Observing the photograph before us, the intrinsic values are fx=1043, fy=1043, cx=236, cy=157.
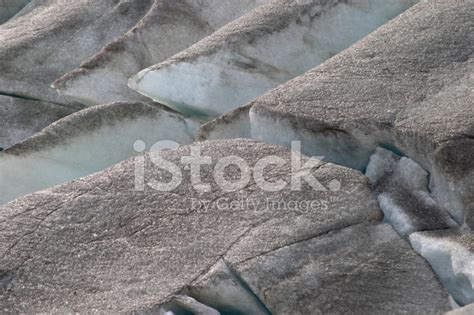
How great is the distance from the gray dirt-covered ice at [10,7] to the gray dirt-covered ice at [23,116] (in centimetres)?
159

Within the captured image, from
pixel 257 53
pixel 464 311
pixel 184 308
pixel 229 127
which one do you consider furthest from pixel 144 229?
pixel 257 53

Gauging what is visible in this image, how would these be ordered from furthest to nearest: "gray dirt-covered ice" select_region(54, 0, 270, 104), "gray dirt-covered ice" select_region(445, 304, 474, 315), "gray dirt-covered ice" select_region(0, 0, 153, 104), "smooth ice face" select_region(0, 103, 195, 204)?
1. "gray dirt-covered ice" select_region(0, 0, 153, 104)
2. "gray dirt-covered ice" select_region(54, 0, 270, 104)
3. "smooth ice face" select_region(0, 103, 195, 204)
4. "gray dirt-covered ice" select_region(445, 304, 474, 315)

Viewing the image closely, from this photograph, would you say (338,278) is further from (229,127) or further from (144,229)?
(229,127)

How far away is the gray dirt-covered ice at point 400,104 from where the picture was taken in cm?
390

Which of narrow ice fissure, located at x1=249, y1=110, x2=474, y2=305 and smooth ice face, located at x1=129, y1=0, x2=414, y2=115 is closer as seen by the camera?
narrow ice fissure, located at x1=249, y1=110, x2=474, y2=305

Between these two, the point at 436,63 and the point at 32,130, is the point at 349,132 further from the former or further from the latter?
the point at 32,130

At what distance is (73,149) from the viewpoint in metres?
5.01

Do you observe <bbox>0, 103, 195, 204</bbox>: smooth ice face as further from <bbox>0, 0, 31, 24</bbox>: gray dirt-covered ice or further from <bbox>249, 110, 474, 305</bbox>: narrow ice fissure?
<bbox>0, 0, 31, 24</bbox>: gray dirt-covered ice

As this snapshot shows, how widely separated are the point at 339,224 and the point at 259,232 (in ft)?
0.96

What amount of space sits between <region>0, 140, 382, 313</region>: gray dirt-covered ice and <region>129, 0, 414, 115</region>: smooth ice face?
1042mm

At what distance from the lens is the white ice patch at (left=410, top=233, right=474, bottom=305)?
358 centimetres

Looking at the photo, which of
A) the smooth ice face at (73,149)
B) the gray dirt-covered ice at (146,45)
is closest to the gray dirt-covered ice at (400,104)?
the smooth ice face at (73,149)

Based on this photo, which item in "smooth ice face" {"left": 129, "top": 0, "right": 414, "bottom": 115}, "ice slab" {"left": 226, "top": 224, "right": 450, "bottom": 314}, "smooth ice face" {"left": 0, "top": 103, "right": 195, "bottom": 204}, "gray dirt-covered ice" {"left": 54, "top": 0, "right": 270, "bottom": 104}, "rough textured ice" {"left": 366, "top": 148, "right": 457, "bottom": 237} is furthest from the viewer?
"gray dirt-covered ice" {"left": 54, "top": 0, "right": 270, "bottom": 104}

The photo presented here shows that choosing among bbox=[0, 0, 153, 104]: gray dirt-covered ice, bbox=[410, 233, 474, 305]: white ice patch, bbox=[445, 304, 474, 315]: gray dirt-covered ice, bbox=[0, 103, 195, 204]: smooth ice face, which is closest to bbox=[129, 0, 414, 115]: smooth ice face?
bbox=[0, 103, 195, 204]: smooth ice face
